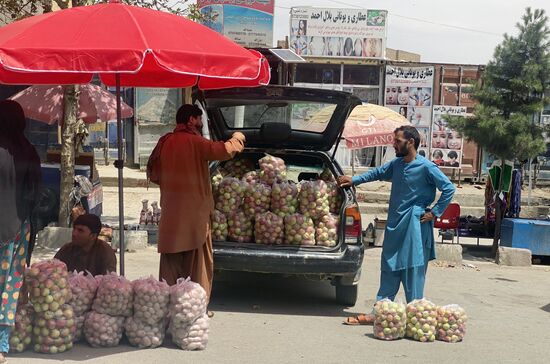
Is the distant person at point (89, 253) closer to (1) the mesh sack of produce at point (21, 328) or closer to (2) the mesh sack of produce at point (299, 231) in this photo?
(1) the mesh sack of produce at point (21, 328)

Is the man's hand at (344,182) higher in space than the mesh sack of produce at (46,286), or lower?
higher

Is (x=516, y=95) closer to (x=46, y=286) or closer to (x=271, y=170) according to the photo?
(x=271, y=170)

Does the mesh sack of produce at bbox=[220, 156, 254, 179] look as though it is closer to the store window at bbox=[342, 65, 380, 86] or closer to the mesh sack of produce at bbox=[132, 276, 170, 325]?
the mesh sack of produce at bbox=[132, 276, 170, 325]

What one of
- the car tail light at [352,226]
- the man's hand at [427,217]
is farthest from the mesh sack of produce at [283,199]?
the man's hand at [427,217]

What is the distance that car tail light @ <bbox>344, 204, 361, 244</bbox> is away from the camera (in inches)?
257

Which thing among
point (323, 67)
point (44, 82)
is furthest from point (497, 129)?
point (323, 67)

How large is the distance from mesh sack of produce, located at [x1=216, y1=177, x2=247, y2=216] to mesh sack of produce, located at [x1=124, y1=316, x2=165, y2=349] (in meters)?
1.75

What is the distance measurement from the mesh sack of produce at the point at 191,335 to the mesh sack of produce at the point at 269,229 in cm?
149

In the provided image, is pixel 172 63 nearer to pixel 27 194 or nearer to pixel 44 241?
A: pixel 27 194

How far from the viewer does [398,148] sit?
19.8 ft

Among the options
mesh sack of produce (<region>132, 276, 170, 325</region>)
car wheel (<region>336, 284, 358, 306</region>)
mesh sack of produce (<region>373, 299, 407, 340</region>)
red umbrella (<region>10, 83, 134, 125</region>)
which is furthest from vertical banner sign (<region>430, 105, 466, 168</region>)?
mesh sack of produce (<region>132, 276, 170, 325</region>)

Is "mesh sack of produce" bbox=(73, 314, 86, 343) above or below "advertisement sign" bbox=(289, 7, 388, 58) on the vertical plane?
below

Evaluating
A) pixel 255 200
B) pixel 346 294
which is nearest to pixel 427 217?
pixel 346 294

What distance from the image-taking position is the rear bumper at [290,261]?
249 inches
